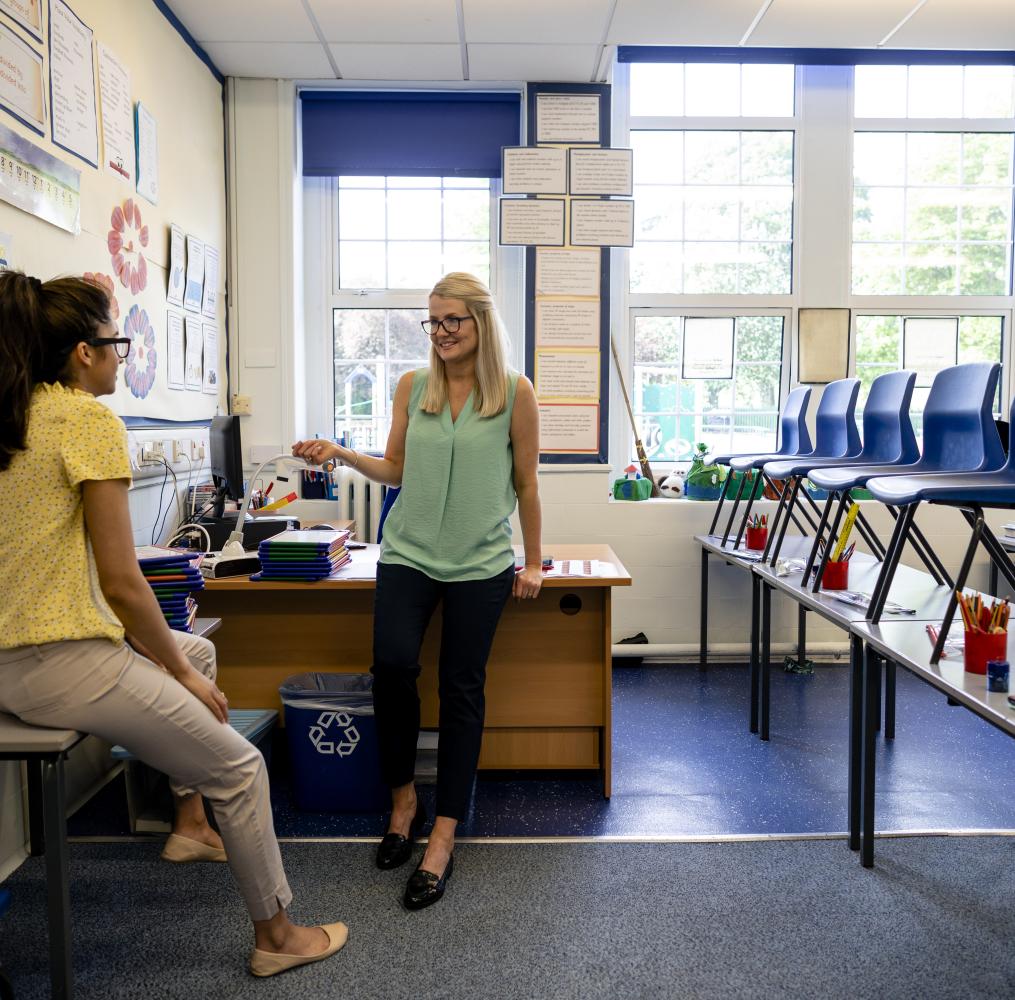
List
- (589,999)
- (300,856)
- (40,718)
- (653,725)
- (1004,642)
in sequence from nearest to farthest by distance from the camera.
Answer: (40,718), (589,999), (1004,642), (300,856), (653,725)

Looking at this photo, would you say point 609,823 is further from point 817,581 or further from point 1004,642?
point 1004,642

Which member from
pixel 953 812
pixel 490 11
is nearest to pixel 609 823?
pixel 953 812

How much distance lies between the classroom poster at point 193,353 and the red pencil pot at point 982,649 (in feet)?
9.49

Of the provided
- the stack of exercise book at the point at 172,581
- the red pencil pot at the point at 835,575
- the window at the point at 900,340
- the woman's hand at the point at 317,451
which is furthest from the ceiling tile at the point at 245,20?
the window at the point at 900,340

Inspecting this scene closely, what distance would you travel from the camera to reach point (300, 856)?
2.15 metres

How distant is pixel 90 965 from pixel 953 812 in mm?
2148

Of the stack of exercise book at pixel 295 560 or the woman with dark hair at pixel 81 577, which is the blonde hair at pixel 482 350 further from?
the woman with dark hair at pixel 81 577

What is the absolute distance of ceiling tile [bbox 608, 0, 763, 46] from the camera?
3.41m

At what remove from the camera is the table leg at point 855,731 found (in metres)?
2.14

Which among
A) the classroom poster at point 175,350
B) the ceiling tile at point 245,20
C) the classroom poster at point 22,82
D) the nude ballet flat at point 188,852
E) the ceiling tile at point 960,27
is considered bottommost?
the nude ballet flat at point 188,852

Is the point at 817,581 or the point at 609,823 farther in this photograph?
the point at 817,581

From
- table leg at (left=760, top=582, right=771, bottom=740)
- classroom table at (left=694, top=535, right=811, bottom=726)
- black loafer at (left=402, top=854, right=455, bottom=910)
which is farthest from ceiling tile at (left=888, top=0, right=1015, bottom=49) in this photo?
black loafer at (left=402, top=854, right=455, bottom=910)

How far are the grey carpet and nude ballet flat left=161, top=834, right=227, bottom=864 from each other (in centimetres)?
3

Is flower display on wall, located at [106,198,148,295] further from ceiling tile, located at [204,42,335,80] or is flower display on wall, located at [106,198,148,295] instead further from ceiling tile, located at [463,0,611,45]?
ceiling tile, located at [463,0,611,45]
